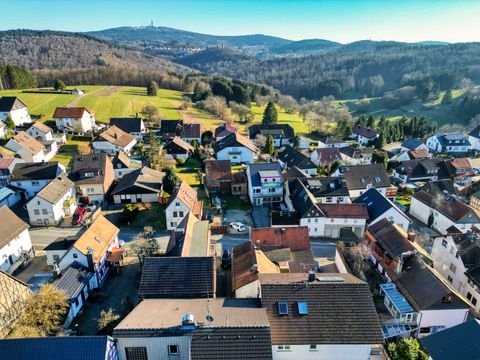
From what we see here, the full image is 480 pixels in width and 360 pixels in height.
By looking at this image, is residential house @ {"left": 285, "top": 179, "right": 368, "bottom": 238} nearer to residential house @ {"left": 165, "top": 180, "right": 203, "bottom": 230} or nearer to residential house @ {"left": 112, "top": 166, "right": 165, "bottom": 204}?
residential house @ {"left": 165, "top": 180, "right": 203, "bottom": 230}

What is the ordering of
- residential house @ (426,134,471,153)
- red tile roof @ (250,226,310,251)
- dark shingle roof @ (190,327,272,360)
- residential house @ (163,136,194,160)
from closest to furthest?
1. dark shingle roof @ (190,327,272,360)
2. red tile roof @ (250,226,310,251)
3. residential house @ (163,136,194,160)
4. residential house @ (426,134,471,153)

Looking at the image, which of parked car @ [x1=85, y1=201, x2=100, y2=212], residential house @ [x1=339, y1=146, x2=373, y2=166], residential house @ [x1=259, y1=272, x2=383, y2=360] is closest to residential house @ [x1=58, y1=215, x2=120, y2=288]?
parked car @ [x1=85, y1=201, x2=100, y2=212]

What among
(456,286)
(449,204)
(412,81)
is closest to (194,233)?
(456,286)

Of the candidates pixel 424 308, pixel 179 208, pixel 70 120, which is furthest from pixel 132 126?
pixel 424 308

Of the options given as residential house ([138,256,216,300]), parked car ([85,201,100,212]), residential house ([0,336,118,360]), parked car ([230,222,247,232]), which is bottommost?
parked car ([230,222,247,232])

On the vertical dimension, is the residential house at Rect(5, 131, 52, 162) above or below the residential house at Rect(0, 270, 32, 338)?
above

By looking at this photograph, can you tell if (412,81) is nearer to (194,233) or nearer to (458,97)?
(458,97)

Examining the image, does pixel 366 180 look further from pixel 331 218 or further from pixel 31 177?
pixel 31 177
